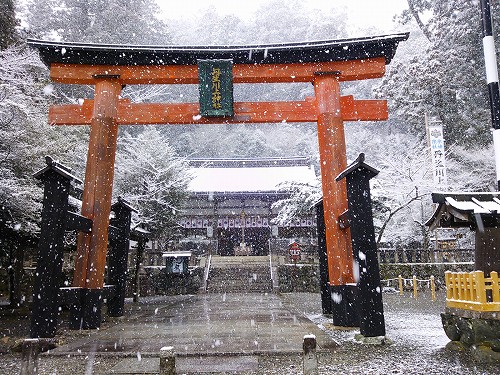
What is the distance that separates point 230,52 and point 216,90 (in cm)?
101

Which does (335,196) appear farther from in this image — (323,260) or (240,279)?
(240,279)

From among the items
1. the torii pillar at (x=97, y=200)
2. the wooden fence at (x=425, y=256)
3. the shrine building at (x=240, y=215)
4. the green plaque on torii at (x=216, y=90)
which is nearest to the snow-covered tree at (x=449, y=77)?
the wooden fence at (x=425, y=256)

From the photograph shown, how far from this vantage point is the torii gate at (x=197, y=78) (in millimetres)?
8820

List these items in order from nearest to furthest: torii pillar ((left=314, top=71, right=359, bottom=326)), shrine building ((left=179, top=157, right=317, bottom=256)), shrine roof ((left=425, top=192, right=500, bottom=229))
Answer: shrine roof ((left=425, top=192, right=500, bottom=229))
torii pillar ((left=314, top=71, right=359, bottom=326))
shrine building ((left=179, top=157, right=317, bottom=256))

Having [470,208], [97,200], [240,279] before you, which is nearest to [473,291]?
[470,208]

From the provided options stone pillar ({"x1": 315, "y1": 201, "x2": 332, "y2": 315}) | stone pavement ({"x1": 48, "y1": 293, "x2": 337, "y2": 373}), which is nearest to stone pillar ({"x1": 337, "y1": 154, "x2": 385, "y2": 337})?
stone pavement ({"x1": 48, "y1": 293, "x2": 337, "y2": 373})

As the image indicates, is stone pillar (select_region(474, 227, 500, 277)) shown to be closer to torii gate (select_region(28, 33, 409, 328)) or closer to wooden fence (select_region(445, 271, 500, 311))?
wooden fence (select_region(445, 271, 500, 311))

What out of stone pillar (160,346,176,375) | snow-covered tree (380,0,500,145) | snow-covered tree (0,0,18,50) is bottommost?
stone pillar (160,346,176,375)

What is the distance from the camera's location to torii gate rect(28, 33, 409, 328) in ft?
28.9

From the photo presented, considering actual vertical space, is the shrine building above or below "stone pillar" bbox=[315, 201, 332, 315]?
above

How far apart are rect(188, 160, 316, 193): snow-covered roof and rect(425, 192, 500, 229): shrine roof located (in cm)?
1854

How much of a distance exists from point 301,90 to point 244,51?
39.2 meters

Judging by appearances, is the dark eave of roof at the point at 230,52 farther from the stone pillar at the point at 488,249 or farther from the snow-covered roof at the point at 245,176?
the snow-covered roof at the point at 245,176

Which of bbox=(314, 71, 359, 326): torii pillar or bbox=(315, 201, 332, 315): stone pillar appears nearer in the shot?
bbox=(314, 71, 359, 326): torii pillar
